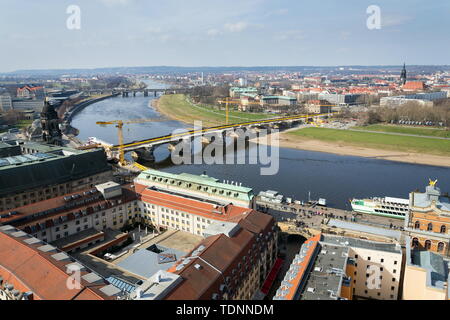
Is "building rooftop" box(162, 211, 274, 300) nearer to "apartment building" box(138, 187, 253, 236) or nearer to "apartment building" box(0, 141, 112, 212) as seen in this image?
"apartment building" box(138, 187, 253, 236)

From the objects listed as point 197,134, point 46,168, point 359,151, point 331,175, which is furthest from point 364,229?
point 197,134

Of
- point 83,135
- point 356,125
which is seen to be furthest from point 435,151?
point 83,135

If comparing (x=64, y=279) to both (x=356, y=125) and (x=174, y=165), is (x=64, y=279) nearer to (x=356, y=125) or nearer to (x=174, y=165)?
(x=174, y=165)

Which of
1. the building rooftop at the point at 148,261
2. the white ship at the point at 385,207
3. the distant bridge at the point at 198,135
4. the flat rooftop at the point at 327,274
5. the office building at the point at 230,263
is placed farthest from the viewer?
the distant bridge at the point at 198,135

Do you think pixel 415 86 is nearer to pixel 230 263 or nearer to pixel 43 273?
pixel 230 263

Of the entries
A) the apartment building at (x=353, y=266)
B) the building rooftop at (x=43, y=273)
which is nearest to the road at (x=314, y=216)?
the apartment building at (x=353, y=266)

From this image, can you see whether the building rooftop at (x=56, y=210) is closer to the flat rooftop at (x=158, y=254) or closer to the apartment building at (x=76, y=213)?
the apartment building at (x=76, y=213)

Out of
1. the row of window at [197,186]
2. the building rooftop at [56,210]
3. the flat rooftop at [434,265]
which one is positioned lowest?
the flat rooftop at [434,265]
